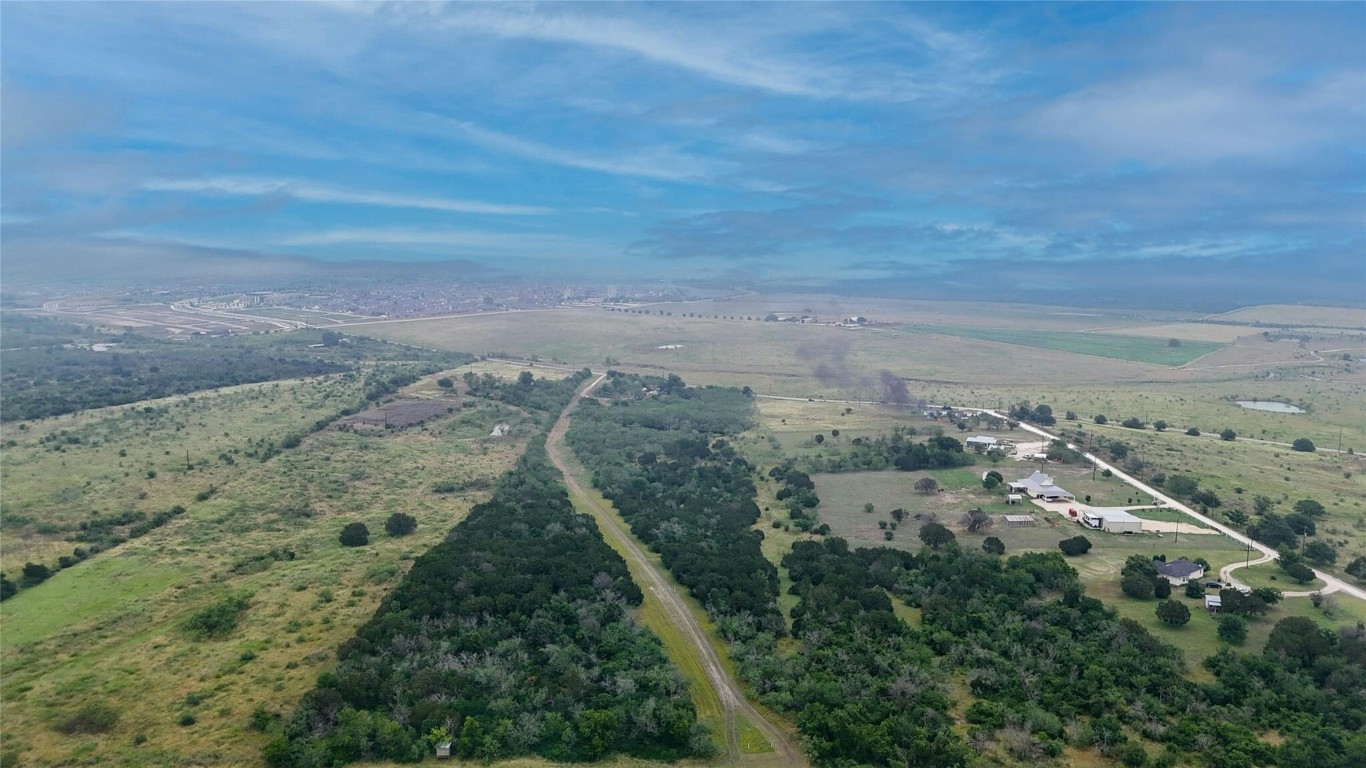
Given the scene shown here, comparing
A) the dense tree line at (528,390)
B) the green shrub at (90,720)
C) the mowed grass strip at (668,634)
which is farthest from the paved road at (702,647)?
the dense tree line at (528,390)

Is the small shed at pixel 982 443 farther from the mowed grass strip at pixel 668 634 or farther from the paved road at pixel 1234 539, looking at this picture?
the mowed grass strip at pixel 668 634

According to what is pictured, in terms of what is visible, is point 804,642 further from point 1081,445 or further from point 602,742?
point 1081,445

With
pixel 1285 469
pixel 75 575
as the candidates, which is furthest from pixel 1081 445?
pixel 75 575

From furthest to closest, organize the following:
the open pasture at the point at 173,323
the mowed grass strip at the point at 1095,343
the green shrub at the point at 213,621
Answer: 1. the open pasture at the point at 173,323
2. the mowed grass strip at the point at 1095,343
3. the green shrub at the point at 213,621

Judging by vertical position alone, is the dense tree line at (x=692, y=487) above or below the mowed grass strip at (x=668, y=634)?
above

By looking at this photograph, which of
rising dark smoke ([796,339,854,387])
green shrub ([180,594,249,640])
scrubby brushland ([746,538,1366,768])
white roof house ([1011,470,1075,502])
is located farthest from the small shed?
green shrub ([180,594,249,640])

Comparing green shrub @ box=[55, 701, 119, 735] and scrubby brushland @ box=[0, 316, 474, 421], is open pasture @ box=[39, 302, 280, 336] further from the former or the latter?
green shrub @ box=[55, 701, 119, 735]

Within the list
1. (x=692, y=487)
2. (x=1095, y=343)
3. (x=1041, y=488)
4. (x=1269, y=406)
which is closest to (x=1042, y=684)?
(x=1041, y=488)

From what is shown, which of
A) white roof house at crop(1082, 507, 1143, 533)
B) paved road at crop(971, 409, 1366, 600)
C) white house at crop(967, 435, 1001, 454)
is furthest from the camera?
white house at crop(967, 435, 1001, 454)
